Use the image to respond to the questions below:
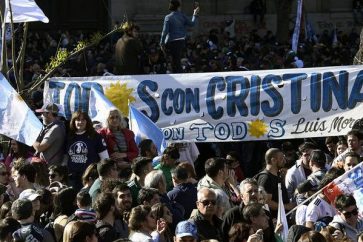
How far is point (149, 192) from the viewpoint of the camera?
12.0m

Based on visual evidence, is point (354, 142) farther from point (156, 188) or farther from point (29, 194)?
point (29, 194)

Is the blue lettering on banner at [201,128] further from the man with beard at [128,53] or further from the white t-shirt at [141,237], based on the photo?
the white t-shirt at [141,237]

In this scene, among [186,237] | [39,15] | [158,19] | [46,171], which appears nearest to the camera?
[186,237]

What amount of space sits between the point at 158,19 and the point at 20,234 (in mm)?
23149

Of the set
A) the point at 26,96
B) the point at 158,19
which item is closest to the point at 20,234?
the point at 26,96

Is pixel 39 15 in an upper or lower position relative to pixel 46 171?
upper

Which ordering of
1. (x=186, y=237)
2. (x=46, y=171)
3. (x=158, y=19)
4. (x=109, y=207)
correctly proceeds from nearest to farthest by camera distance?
1. (x=186, y=237)
2. (x=109, y=207)
3. (x=46, y=171)
4. (x=158, y=19)

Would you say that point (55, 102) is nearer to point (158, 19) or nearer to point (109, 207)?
point (109, 207)

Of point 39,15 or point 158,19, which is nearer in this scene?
point 39,15

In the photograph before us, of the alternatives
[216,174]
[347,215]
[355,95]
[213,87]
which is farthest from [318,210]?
[213,87]

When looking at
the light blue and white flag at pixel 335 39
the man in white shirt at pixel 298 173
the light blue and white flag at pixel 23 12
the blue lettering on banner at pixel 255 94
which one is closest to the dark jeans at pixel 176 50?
the blue lettering on banner at pixel 255 94

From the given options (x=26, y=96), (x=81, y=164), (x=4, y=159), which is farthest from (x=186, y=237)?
(x=26, y=96)

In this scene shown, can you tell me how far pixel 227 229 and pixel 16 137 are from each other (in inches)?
149

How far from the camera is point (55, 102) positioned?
1691cm
